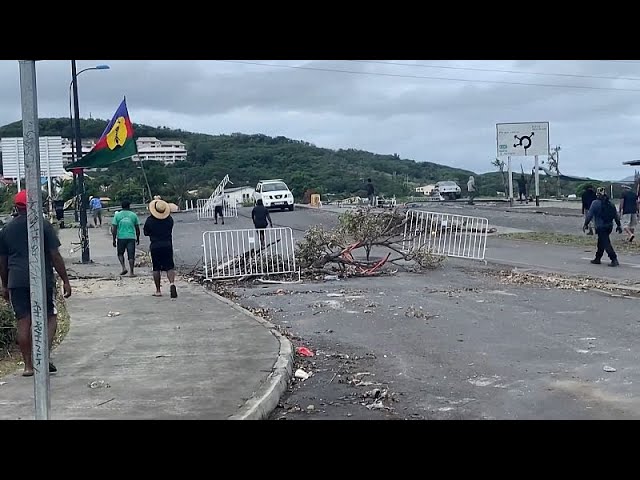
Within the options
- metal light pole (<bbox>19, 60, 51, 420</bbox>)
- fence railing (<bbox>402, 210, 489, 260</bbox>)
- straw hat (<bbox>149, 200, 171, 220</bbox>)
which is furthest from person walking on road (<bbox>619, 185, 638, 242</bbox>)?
metal light pole (<bbox>19, 60, 51, 420</bbox>)

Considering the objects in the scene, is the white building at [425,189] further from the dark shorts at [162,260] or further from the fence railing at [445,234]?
the dark shorts at [162,260]

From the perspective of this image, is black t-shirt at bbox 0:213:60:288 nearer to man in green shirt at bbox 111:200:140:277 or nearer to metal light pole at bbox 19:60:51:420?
metal light pole at bbox 19:60:51:420

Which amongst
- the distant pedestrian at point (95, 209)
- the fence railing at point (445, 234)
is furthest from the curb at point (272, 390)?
the distant pedestrian at point (95, 209)

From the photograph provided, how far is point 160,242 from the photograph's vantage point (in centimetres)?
1502

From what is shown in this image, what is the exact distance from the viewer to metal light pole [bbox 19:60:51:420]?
18.6 feet

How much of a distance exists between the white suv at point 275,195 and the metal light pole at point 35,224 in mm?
37622

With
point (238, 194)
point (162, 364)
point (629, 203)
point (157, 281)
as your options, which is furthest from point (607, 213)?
point (238, 194)

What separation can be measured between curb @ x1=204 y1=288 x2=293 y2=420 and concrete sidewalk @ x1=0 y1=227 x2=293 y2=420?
11mm

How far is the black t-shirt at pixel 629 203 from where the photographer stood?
23.3m
